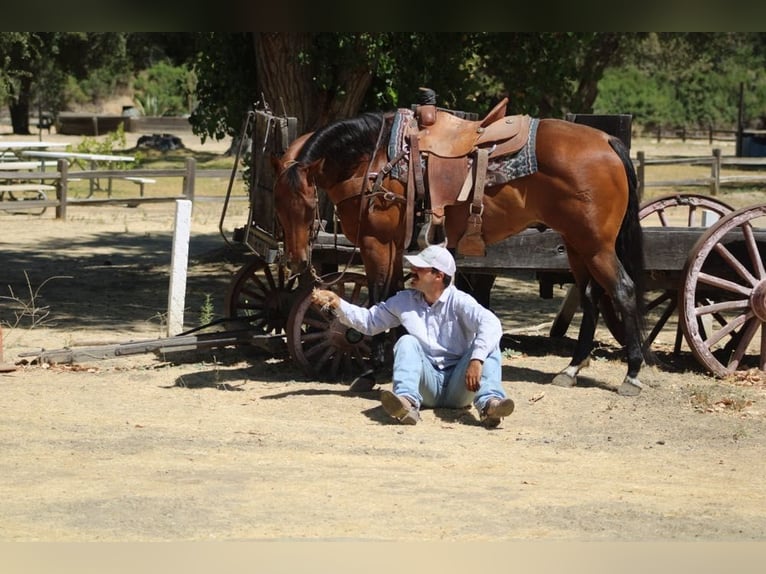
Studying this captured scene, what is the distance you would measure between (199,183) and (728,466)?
70.7 feet

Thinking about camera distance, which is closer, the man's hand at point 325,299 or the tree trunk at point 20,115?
the man's hand at point 325,299

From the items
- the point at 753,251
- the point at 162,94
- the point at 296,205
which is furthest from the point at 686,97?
the point at 296,205

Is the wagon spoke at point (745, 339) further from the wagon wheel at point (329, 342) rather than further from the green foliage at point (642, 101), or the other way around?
the green foliage at point (642, 101)

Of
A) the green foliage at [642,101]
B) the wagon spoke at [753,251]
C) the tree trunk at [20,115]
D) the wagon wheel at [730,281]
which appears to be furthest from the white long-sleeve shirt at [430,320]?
the green foliage at [642,101]

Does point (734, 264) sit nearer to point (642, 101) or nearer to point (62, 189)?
point (62, 189)

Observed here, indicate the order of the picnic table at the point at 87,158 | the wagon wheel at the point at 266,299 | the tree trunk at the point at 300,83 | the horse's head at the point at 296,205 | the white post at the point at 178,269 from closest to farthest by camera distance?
1. the horse's head at the point at 296,205
2. the wagon wheel at the point at 266,299
3. the white post at the point at 178,269
4. the tree trunk at the point at 300,83
5. the picnic table at the point at 87,158

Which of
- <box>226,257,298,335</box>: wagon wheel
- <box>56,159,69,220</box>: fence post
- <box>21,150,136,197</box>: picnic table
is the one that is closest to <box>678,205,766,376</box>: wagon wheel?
<box>226,257,298,335</box>: wagon wheel

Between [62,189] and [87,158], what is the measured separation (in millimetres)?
3095

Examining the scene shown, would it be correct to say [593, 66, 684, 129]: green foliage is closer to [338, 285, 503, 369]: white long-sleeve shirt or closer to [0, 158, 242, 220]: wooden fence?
[0, 158, 242, 220]: wooden fence

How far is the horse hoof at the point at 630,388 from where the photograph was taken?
325 inches

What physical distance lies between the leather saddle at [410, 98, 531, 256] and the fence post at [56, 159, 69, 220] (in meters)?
11.8

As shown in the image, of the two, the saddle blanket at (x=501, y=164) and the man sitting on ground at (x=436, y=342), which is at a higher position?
the saddle blanket at (x=501, y=164)

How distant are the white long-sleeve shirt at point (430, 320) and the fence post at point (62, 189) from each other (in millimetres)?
12371
